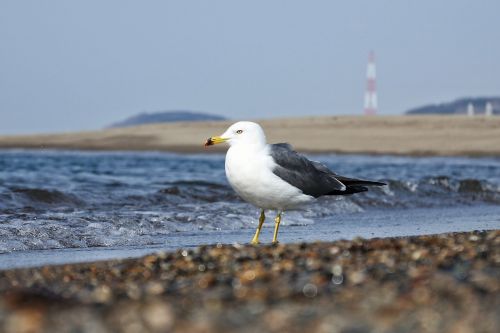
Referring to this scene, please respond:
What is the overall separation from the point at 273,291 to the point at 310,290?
0.16 metres

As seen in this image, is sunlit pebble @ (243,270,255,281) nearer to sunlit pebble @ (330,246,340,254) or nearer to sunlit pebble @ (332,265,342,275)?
sunlit pebble @ (332,265,342,275)

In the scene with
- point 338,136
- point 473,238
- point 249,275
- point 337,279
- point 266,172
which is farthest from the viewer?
point 338,136

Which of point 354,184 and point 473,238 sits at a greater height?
point 354,184

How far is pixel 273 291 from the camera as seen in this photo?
4.05m

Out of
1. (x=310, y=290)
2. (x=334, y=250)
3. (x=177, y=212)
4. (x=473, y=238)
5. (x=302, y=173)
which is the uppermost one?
(x=302, y=173)

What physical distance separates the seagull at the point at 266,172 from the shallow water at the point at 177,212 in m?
0.79

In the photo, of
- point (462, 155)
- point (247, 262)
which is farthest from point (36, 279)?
point (462, 155)

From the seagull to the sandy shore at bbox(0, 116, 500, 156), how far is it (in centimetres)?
2125

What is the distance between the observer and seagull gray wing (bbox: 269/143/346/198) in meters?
7.39

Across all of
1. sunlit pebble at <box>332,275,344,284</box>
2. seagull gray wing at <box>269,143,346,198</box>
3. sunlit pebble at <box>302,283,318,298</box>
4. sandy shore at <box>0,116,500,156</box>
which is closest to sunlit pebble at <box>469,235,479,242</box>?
seagull gray wing at <box>269,143,346,198</box>

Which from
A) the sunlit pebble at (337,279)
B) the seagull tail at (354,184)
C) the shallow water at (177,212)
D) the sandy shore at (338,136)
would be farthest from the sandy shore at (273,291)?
the sandy shore at (338,136)

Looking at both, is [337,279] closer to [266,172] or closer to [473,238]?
[473,238]

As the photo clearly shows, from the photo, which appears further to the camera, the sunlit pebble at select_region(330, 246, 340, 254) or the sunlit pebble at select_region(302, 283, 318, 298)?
the sunlit pebble at select_region(330, 246, 340, 254)

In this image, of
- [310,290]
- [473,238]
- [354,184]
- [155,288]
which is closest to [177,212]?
[354,184]
